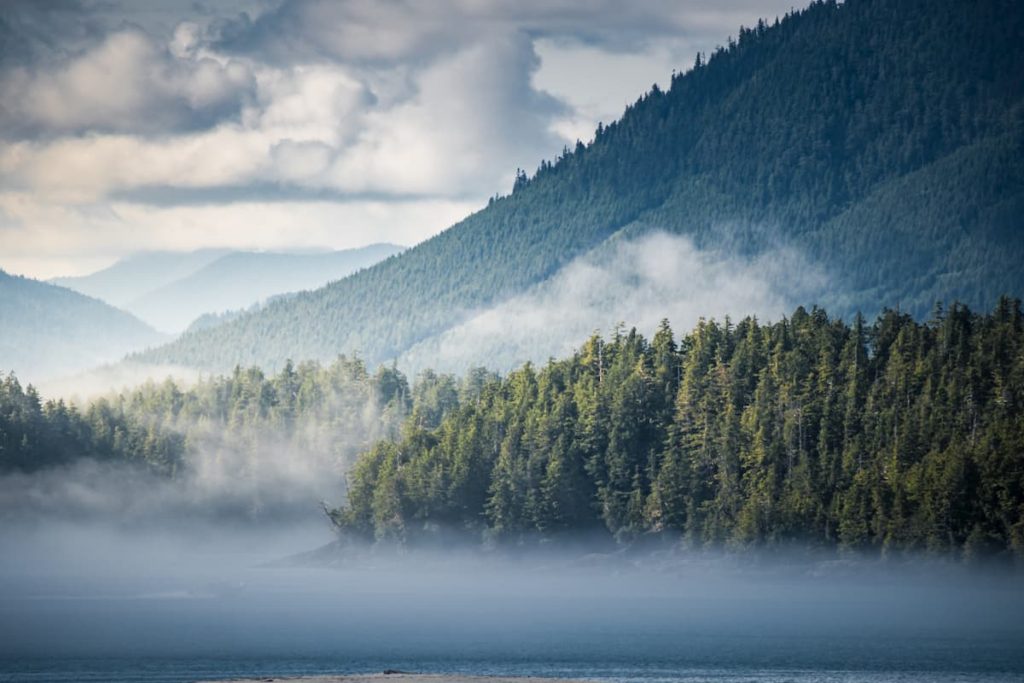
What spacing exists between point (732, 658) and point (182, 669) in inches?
1795

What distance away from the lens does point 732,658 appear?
14200 cm

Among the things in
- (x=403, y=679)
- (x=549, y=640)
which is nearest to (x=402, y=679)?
(x=403, y=679)

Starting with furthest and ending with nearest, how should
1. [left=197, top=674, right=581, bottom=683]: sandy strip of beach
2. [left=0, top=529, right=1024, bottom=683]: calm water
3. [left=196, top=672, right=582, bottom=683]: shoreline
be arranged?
[left=0, top=529, right=1024, bottom=683]: calm water → [left=196, top=672, right=582, bottom=683]: shoreline → [left=197, top=674, right=581, bottom=683]: sandy strip of beach

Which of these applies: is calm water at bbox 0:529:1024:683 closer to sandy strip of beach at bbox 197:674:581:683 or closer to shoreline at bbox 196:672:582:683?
shoreline at bbox 196:672:582:683

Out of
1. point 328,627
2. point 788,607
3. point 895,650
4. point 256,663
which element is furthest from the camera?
point 788,607

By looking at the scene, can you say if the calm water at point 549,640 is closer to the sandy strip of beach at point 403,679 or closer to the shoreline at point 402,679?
the shoreline at point 402,679

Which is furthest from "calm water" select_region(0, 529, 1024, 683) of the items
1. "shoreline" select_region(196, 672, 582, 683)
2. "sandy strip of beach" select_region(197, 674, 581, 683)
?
"sandy strip of beach" select_region(197, 674, 581, 683)

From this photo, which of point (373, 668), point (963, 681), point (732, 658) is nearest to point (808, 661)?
point (732, 658)

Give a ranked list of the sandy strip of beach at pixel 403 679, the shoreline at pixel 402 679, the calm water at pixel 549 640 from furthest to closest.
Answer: the calm water at pixel 549 640 → the shoreline at pixel 402 679 → the sandy strip of beach at pixel 403 679

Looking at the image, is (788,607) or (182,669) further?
(788,607)

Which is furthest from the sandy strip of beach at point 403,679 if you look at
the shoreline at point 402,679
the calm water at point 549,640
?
the calm water at point 549,640

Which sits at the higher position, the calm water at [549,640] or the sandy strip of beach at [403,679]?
the calm water at [549,640]

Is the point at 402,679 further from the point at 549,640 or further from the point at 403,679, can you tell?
the point at 549,640

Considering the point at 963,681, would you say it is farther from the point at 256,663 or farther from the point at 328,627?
the point at 328,627
